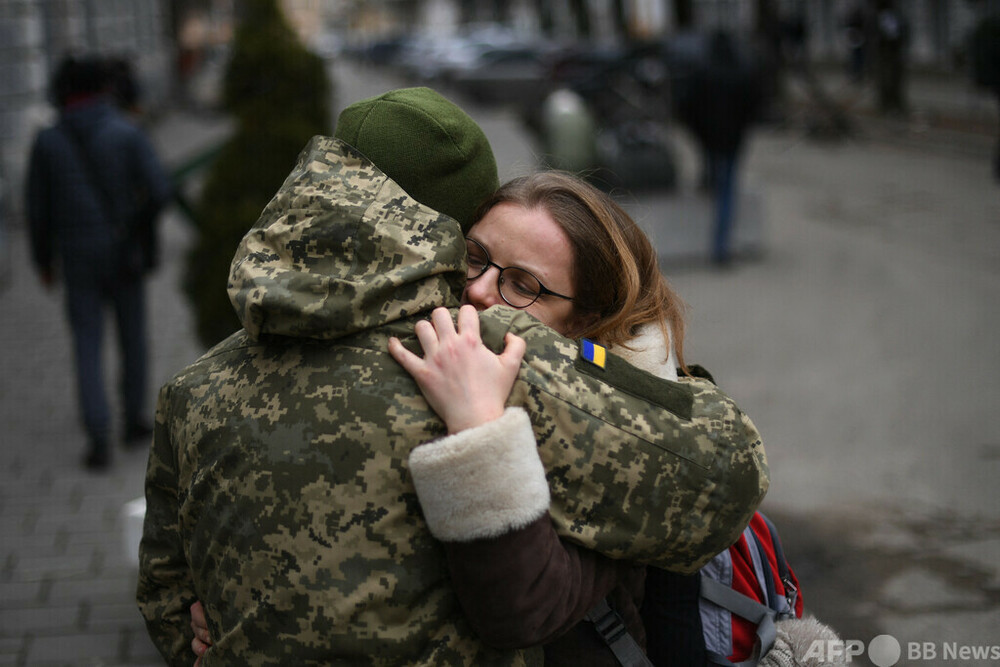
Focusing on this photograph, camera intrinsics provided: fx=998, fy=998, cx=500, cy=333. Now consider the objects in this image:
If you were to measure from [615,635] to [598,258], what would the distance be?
0.63m

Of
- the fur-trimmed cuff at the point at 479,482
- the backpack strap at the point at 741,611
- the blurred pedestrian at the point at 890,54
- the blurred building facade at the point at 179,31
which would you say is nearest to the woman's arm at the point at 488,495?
the fur-trimmed cuff at the point at 479,482

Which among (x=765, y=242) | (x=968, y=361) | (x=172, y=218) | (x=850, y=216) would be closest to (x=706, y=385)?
(x=968, y=361)

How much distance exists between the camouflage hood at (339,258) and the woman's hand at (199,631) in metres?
0.53

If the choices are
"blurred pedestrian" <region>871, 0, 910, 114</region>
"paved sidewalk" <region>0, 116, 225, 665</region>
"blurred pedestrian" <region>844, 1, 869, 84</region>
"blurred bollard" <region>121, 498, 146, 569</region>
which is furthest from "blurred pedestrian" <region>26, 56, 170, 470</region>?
"blurred pedestrian" <region>844, 1, 869, 84</region>

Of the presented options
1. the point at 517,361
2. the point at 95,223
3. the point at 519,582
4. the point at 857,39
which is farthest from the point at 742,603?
the point at 857,39

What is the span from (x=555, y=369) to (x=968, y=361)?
5677 millimetres

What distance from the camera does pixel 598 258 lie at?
5.67 feet

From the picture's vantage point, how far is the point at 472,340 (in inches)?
55.1

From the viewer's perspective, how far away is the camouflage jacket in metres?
1.36

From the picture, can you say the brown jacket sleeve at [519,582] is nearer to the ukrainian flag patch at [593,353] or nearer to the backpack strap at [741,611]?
the ukrainian flag patch at [593,353]

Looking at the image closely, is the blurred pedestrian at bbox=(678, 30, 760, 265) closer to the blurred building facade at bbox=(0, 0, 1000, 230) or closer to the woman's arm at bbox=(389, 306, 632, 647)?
the blurred building facade at bbox=(0, 0, 1000, 230)

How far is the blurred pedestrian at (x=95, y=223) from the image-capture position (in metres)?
5.22

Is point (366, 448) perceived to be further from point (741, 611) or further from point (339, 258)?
point (741, 611)

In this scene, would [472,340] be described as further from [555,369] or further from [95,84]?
[95,84]
